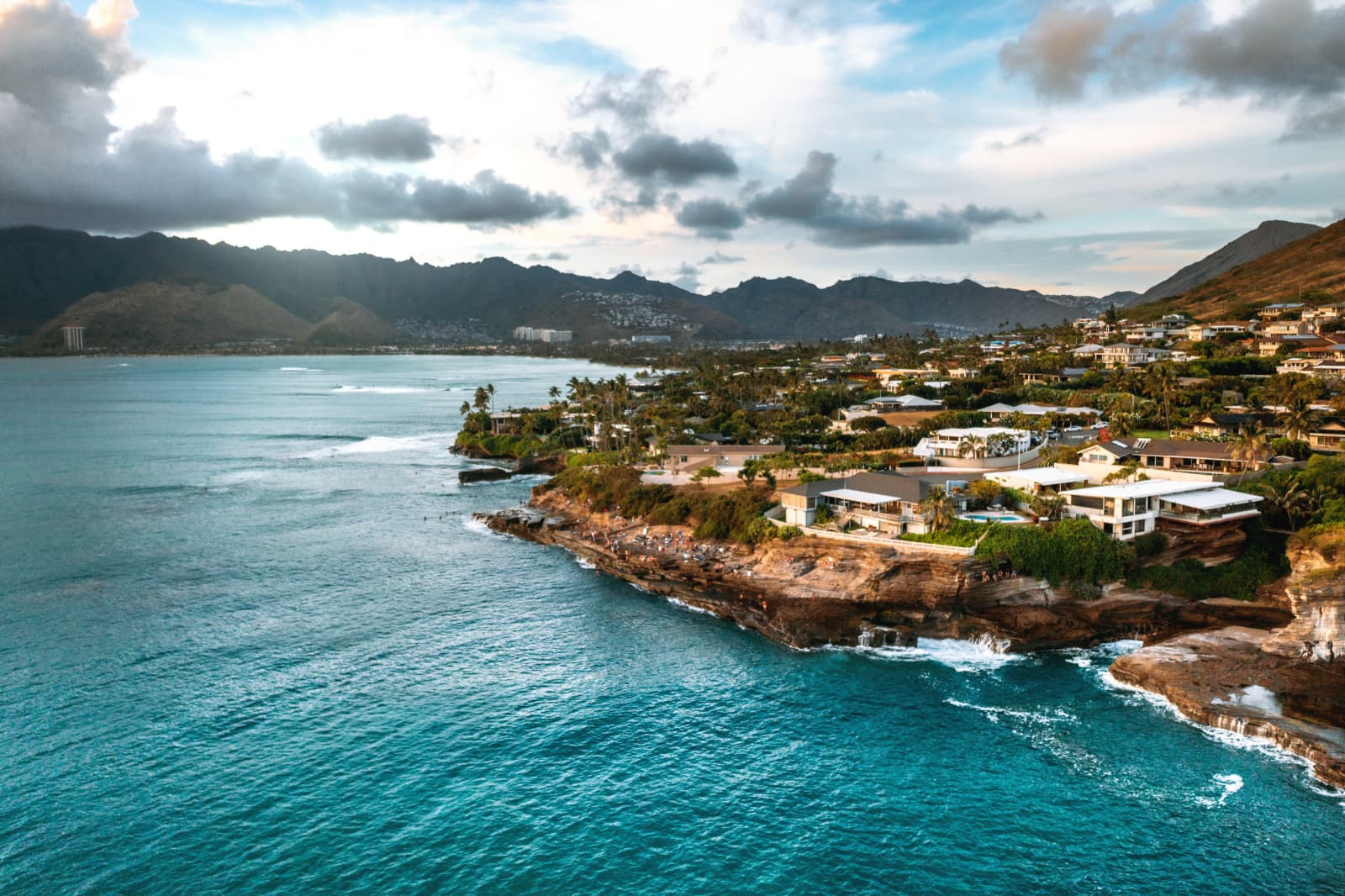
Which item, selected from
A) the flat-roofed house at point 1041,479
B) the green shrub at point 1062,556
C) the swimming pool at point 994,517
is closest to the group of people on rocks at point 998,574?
the green shrub at point 1062,556

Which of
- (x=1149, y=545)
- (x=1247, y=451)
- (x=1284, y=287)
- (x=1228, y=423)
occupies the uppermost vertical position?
(x=1284, y=287)

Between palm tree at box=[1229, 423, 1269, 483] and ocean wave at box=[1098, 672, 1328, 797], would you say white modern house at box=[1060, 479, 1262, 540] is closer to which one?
palm tree at box=[1229, 423, 1269, 483]

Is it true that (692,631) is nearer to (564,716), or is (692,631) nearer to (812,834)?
(564,716)

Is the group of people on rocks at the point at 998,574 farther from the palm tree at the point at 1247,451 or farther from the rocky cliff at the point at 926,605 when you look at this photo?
the palm tree at the point at 1247,451

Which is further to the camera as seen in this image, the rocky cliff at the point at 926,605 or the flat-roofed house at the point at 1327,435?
the flat-roofed house at the point at 1327,435

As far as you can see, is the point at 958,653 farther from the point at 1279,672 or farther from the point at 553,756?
the point at 553,756


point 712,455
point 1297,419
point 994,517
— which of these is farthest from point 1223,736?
point 712,455

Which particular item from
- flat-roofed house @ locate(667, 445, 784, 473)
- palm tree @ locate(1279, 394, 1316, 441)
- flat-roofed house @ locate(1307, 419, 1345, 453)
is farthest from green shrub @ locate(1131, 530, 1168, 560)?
flat-roofed house @ locate(667, 445, 784, 473)
